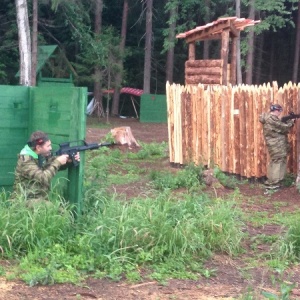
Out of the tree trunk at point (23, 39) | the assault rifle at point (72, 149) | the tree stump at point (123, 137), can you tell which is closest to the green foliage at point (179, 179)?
the assault rifle at point (72, 149)

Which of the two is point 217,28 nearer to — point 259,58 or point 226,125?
point 226,125

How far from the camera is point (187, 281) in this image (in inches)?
236

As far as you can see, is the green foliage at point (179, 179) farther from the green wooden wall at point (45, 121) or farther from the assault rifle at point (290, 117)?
the green wooden wall at point (45, 121)

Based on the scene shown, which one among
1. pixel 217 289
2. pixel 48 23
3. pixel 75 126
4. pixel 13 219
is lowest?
pixel 217 289

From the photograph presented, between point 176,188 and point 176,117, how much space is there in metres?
2.98

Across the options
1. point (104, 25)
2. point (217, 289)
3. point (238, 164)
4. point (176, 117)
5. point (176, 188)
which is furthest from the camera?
point (104, 25)

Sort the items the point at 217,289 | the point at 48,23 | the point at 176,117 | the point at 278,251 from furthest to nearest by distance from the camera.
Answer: the point at 48,23
the point at 176,117
the point at 278,251
the point at 217,289

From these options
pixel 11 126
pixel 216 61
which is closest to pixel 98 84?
pixel 216 61

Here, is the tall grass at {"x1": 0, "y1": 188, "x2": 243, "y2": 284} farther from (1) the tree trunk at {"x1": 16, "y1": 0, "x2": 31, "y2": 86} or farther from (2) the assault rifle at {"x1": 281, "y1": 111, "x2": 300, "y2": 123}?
(1) the tree trunk at {"x1": 16, "y1": 0, "x2": 31, "y2": 86}

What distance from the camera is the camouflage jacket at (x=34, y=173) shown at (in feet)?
22.8

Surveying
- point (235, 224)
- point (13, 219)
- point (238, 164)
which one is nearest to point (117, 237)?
point (13, 219)

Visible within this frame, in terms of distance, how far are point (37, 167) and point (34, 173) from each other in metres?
0.09

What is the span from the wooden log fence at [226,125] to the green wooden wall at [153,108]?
1806 centimetres

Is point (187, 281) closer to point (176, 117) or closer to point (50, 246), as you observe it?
point (50, 246)
